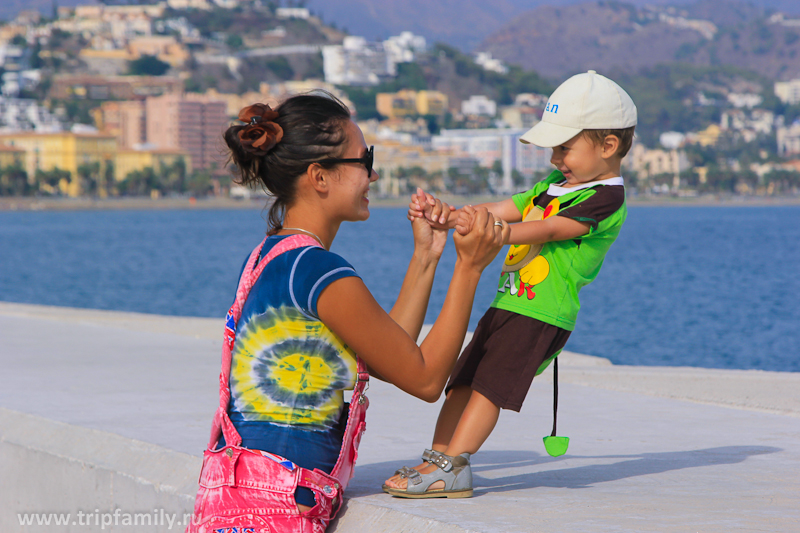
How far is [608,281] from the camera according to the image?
3725 centimetres

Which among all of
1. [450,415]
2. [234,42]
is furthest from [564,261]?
[234,42]

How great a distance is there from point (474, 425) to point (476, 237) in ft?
1.70

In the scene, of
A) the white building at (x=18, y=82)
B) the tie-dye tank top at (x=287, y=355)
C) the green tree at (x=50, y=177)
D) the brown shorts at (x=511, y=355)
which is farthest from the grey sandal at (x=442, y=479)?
the white building at (x=18, y=82)

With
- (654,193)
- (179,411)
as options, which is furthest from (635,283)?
(654,193)

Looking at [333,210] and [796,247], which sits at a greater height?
[333,210]

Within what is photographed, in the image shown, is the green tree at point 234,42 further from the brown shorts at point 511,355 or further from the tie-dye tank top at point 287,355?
the tie-dye tank top at point 287,355

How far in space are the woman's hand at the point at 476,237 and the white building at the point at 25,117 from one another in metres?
146

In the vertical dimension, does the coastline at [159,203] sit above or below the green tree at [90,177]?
below

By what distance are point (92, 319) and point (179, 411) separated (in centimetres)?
420

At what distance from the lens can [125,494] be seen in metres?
2.93

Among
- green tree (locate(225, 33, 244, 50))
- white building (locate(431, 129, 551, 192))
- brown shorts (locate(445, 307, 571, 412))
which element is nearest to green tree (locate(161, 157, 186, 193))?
white building (locate(431, 129, 551, 192))

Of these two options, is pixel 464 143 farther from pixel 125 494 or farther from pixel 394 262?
pixel 125 494

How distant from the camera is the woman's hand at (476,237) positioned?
2.04 meters

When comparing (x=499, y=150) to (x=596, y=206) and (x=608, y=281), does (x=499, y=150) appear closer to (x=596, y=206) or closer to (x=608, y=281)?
(x=608, y=281)
